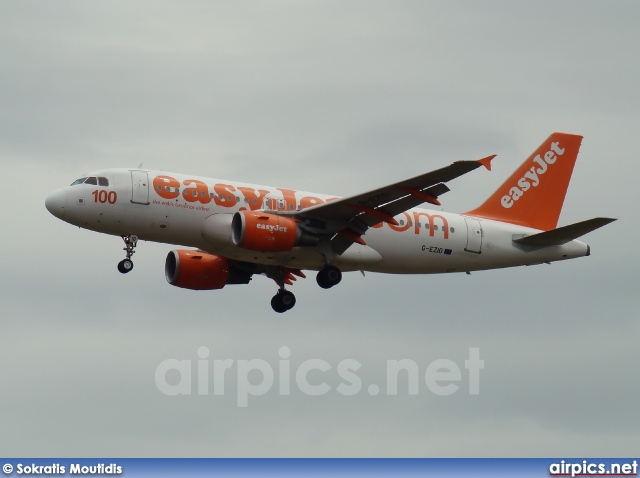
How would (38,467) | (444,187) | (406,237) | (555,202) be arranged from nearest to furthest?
(38,467) < (444,187) < (406,237) < (555,202)

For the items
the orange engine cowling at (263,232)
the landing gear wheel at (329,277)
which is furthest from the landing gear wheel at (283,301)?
the orange engine cowling at (263,232)

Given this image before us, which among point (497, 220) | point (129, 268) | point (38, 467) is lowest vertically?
point (38, 467)

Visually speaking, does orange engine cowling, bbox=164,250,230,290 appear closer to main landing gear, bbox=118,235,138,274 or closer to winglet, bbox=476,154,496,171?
main landing gear, bbox=118,235,138,274

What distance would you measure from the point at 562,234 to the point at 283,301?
462 inches

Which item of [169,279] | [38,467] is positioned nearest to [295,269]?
[169,279]

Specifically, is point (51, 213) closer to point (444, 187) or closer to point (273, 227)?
point (273, 227)

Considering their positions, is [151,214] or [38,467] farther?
[151,214]

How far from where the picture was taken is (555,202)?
61.7 metres

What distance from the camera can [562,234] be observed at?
57.6 meters

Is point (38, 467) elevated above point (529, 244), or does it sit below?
below

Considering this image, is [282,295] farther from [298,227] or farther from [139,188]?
[139,188]

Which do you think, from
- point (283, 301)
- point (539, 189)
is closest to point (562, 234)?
point (539, 189)

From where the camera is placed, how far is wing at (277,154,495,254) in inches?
2024

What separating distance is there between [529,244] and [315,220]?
1022 centimetres
